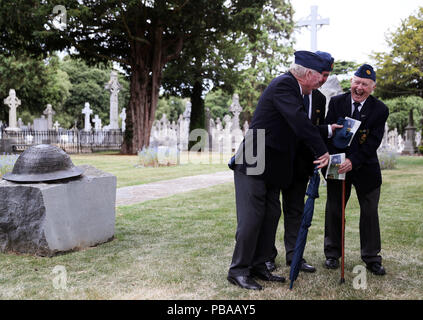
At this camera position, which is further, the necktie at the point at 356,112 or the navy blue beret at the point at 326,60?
the necktie at the point at 356,112

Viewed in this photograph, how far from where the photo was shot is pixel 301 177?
372cm

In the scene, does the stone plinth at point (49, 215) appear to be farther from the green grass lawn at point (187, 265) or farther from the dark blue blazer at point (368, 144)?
the dark blue blazer at point (368, 144)

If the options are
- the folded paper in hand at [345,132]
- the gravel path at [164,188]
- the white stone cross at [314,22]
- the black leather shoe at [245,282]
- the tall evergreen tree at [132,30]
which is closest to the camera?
the black leather shoe at [245,282]

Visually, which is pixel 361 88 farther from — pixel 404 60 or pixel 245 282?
pixel 404 60

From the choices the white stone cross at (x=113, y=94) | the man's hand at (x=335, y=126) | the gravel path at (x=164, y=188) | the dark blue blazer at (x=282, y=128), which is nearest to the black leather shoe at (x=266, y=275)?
the dark blue blazer at (x=282, y=128)

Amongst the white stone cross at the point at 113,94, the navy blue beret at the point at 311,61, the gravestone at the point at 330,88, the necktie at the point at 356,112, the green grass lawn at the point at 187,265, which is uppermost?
the white stone cross at the point at 113,94

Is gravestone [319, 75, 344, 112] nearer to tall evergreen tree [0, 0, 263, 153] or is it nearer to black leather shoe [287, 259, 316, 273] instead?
black leather shoe [287, 259, 316, 273]

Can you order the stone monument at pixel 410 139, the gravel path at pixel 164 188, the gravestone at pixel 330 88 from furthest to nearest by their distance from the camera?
the stone monument at pixel 410 139, the gravestone at pixel 330 88, the gravel path at pixel 164 188

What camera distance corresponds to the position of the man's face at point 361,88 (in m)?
3.64

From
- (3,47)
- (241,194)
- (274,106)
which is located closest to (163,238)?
(241,194)

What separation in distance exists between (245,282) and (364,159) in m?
1.58

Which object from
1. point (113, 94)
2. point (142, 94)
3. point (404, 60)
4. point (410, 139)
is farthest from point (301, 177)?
point (113, 94)

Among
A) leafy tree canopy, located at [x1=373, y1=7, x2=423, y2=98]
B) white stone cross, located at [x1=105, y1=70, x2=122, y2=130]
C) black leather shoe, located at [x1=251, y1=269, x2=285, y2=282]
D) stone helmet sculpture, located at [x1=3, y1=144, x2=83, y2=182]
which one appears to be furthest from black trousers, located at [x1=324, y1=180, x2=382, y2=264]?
white stone cross, located at [x1=105, y1=70, x2=122, y2=130]

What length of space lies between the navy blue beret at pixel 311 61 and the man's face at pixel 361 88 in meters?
0.66
